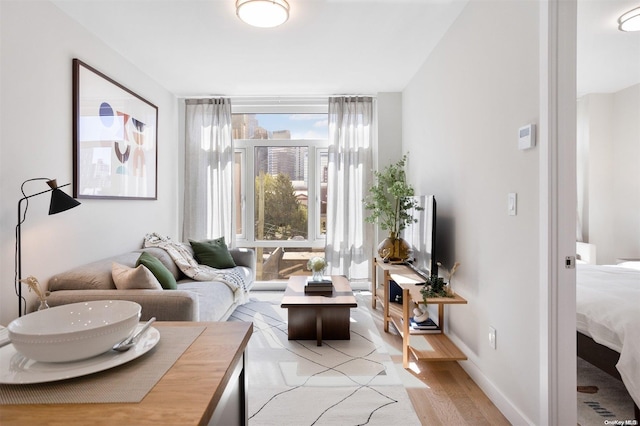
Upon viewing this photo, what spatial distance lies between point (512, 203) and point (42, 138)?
122 inches

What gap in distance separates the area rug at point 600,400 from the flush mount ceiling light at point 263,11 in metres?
3.14

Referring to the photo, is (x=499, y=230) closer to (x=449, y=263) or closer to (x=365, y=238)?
(x=449, y=263)

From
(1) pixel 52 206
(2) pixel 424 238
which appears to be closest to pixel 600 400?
(2) pixel 424 238

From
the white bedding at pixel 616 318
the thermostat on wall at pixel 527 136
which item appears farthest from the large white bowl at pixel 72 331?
the white bedding at pixel 616 318

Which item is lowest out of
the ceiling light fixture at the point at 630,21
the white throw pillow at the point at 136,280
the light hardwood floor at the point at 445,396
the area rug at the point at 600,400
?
the light hardwood floor at the point at 445,396

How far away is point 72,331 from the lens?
0.66m

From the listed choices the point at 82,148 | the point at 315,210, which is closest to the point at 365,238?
the point at 315,210

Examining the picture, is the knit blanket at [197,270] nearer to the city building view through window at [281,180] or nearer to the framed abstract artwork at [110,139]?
the framed abstract artwork at [110,139]

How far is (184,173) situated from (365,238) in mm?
2639

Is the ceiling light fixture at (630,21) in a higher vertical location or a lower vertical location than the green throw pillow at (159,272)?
higher

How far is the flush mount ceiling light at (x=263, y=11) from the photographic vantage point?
2.36 metres

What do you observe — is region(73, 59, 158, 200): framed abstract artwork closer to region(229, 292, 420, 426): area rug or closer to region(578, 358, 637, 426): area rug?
region(229, 292, 420, 426): area rug

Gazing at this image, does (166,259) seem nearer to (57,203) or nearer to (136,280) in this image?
(136,280)

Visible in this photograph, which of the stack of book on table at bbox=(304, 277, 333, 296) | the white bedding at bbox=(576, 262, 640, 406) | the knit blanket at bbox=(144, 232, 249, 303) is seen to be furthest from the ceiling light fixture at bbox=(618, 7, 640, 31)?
the knit blanket at bbox=(144, 232, 249, 303)
